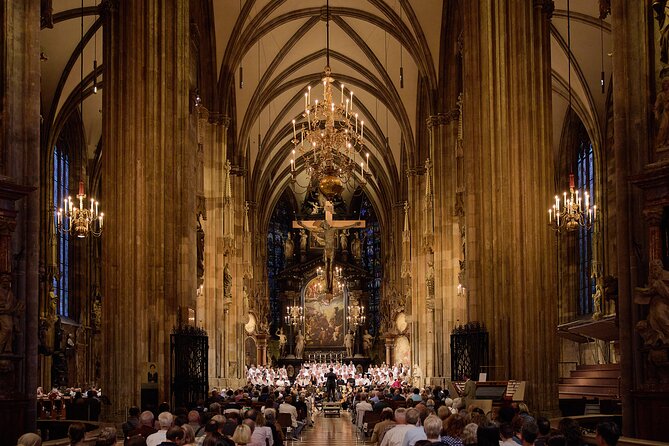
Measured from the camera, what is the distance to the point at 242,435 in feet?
40.4

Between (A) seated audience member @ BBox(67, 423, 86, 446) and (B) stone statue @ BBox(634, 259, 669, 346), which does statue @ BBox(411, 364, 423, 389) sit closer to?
(B) stone statue @ BBox(634, 259, 669, 346)

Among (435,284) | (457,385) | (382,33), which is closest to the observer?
(457,385)

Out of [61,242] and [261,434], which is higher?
[61,242]

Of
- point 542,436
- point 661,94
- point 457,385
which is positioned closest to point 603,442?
point 542,436

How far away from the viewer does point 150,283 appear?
20.0m

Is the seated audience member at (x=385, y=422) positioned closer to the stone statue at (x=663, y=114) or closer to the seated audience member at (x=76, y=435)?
the stone statue at (x=663, y=114)

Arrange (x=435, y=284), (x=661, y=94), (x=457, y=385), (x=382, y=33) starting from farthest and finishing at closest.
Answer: (x=382, y=33), (x=435, y=284), (x=457, y=385), (x=661, y=94)

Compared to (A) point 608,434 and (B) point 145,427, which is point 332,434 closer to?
(B) point 145,427

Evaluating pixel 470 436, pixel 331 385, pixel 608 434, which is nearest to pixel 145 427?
pixel 470 436

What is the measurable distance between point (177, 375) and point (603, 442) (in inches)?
569

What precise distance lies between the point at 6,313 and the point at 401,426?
15.3ft

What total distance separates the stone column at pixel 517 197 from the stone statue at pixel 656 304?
9.35 meters

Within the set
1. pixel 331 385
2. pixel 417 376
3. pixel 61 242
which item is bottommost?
pixel 331 385

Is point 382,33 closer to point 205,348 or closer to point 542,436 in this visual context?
point 205,348
